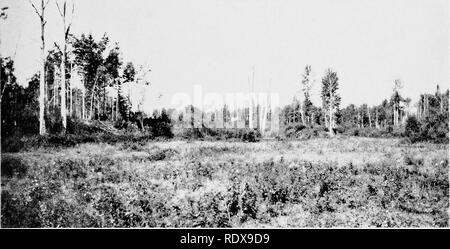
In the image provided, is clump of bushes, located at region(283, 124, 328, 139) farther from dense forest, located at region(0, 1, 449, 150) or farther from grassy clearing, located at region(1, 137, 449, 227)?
grassy clearing, located at region(1, 137, 449, 227)

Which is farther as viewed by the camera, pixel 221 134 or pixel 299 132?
pixel 299 132

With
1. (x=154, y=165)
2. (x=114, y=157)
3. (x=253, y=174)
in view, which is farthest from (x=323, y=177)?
(x=114, y=157)

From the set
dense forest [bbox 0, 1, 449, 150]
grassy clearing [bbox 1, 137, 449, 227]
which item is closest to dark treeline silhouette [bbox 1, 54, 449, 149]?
dense forest [bbox 0, 1, 449, 150]

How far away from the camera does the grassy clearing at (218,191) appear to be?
21.5 ft

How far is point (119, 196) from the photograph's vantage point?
739cm

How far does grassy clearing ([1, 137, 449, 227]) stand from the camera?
6566 mm

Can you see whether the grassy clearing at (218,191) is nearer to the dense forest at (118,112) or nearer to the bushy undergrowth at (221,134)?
the dense forest at (118,112)

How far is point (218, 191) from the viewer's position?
772cm

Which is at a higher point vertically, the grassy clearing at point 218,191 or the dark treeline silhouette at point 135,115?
the dark treeline silhouette at point 135,115

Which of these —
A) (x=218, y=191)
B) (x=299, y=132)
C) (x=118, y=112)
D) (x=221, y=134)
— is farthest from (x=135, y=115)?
(x=218, y=191)

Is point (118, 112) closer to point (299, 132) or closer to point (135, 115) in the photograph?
point (135, 115)

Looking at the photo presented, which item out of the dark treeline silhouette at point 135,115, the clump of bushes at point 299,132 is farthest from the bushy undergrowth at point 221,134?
the clump of bushes at point 299,132
